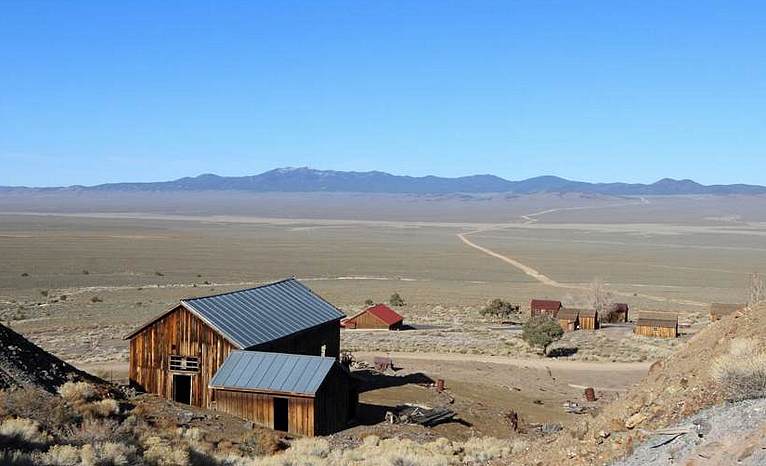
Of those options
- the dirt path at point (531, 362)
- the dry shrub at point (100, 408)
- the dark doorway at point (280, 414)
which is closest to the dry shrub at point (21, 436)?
the dry shrub at point (100, 408)

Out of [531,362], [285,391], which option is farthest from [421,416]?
[531,362]

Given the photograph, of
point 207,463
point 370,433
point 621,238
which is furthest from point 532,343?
point 621,238

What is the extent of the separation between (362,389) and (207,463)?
13.8m

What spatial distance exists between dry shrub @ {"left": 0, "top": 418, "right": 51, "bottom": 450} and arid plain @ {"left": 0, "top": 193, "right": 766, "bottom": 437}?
11.2 metres

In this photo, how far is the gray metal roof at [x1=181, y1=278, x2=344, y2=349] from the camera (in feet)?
78.4

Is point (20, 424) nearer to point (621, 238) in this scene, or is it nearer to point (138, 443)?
point (138, 443)

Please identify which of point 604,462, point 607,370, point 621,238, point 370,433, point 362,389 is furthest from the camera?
point 621,238

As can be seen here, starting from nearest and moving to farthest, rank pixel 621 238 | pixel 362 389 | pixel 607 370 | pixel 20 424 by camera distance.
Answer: pixel 20 424
pixel 362 389
pixel 607 370
pixel 621 238

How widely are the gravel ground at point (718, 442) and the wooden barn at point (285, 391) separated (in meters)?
10.7

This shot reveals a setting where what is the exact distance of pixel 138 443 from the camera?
15273 millimetres

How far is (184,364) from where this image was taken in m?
23.9

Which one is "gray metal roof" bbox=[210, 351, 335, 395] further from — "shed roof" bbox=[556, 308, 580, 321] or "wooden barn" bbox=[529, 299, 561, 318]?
"wooden barn" bbox=[529, 299, 561, 318]

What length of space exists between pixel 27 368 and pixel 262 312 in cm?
768

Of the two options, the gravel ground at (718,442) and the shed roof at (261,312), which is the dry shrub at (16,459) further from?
the shed roof at (261,312)
